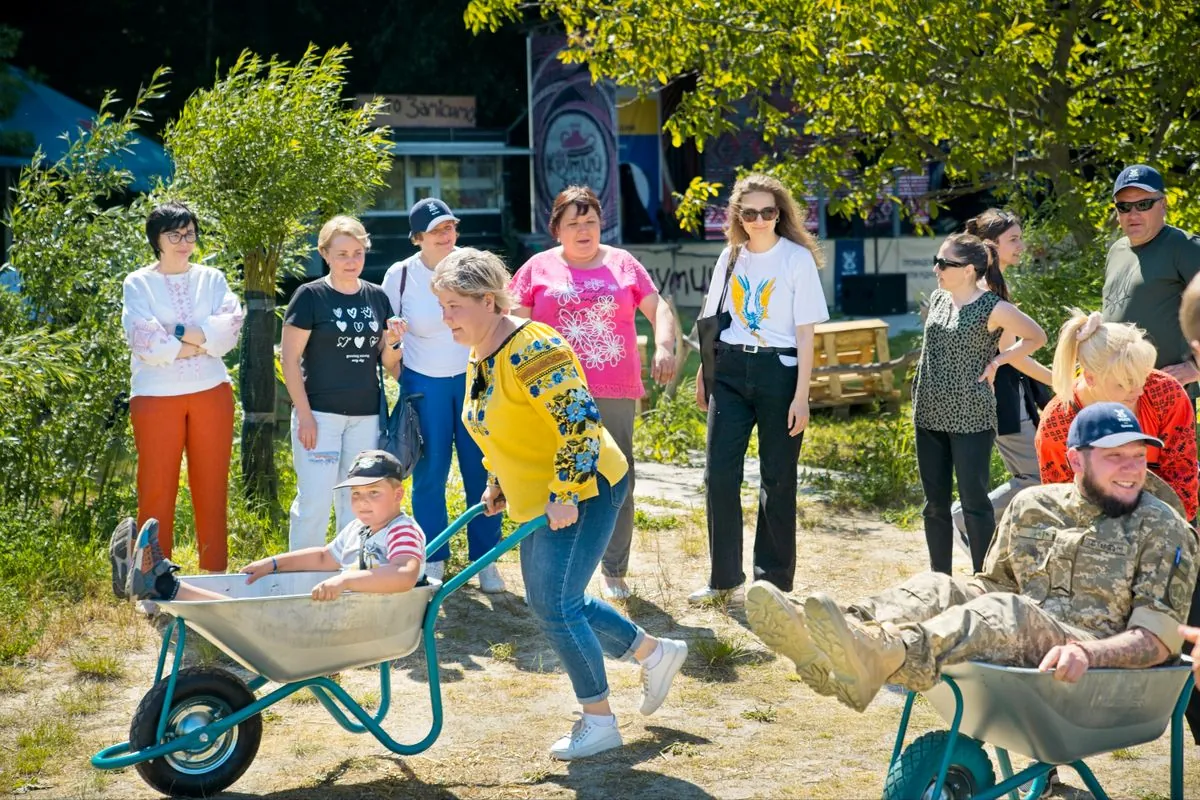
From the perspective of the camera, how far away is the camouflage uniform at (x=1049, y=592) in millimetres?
3426

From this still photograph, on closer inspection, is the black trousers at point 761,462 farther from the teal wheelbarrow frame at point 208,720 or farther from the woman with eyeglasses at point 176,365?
the woman with eyeglasses at point 176,365

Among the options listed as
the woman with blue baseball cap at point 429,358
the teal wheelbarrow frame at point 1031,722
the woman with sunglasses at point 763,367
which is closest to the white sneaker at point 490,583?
the woman with blue baseball cap at point 429,358

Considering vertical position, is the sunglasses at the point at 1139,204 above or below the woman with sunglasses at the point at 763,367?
above

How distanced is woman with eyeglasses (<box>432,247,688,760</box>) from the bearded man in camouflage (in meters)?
0.93

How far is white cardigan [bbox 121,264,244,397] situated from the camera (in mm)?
6047

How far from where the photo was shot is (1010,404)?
615 cm

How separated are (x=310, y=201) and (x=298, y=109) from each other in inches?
19.5

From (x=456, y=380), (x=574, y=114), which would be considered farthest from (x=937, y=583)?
(x=574, y=114)

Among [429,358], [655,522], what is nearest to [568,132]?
[655,522]

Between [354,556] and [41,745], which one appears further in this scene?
[41,745]

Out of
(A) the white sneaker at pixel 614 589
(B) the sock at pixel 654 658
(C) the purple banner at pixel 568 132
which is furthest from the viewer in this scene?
(C) the purple banner at pixel 568 132

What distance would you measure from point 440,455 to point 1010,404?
262 centimetres

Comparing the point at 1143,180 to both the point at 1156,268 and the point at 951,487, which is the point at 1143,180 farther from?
the point at 951,487

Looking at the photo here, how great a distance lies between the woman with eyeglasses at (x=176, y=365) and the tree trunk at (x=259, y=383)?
86cm
